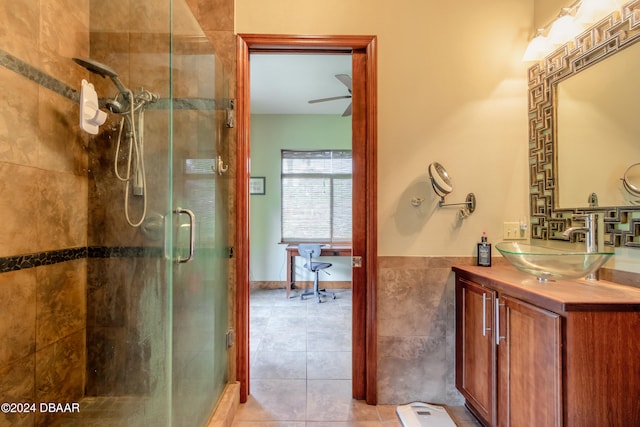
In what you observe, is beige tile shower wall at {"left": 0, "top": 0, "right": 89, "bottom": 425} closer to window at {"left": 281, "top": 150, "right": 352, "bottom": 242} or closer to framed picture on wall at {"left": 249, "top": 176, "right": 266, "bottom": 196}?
framed picture on wall at {"left": 249, "top": 176, "right": 266, "bottom": 196}

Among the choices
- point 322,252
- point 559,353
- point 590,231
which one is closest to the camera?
point 559,353

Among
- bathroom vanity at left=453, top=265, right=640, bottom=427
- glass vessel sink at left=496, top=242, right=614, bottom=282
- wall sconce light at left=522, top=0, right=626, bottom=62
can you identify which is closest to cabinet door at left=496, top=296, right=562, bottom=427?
bathroom vanity at left=453, top=265, right=640, bottom=427

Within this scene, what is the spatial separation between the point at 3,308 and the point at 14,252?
9.2 inches

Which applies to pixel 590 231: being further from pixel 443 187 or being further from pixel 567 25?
pixel 567 25

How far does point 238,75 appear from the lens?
5.69 feet

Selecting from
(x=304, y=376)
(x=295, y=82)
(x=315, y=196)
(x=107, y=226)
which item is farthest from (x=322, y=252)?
(x=107, y=226)

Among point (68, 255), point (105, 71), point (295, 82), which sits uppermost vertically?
point (295, 82)

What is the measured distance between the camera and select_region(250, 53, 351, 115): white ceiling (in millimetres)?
2884

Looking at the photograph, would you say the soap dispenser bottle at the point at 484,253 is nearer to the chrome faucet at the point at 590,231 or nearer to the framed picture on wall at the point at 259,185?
the chrome faucet at the point at 590,231

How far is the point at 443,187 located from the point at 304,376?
5.46ft

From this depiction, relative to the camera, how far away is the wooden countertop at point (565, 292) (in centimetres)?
97

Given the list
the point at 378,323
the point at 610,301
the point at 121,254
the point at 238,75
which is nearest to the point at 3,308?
the point at 121,254

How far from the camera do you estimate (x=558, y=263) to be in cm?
117

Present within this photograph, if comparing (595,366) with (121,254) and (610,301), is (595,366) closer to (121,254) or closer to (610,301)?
(610,301)
